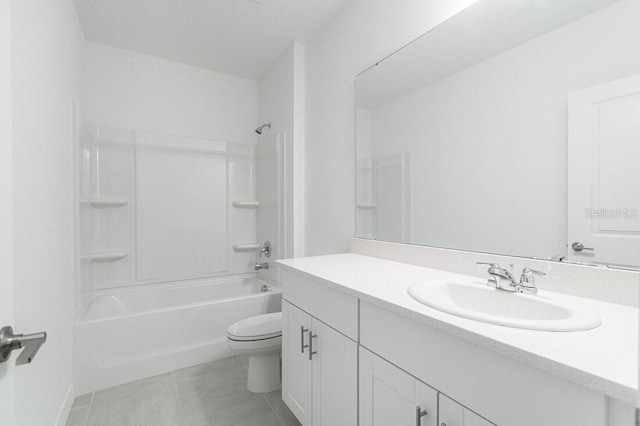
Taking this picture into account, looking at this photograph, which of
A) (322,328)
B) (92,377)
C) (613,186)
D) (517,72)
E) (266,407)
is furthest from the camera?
(92,377)

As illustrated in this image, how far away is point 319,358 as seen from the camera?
1.29m

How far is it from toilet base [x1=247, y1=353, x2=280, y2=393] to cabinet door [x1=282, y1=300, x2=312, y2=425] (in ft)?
1.23

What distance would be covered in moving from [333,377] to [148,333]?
155cm

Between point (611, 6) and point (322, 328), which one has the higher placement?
point (611, 6)

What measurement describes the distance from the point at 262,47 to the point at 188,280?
2.20 m

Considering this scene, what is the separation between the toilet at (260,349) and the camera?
71.7 inches

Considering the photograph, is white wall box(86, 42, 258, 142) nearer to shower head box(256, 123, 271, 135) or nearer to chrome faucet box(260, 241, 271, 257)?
shower head box(256, 123, 271, 135)

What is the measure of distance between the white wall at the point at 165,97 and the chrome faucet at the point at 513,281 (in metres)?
2.77

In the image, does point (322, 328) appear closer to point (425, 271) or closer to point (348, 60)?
point (425, 271)

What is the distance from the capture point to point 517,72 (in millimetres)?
1122

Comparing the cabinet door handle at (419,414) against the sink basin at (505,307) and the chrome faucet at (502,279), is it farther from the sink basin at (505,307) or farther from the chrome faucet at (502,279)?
the chrome faucet at (502,279)

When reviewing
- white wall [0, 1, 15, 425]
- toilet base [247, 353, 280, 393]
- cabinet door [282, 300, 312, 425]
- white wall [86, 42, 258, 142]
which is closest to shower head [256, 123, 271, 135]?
white wall [86, 42, 258, 142]

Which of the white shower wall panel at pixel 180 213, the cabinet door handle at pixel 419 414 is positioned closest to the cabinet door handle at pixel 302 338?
the cabinet door handle at pixel 419 414

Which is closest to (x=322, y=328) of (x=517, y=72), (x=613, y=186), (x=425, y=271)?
(x=425, y=271)
